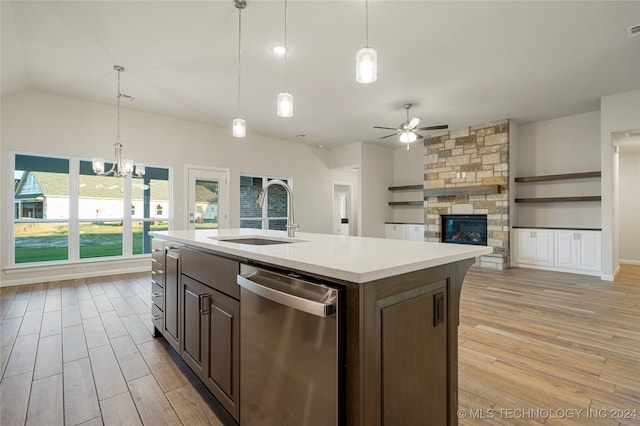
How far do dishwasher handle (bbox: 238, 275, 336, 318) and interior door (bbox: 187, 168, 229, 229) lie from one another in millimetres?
5236

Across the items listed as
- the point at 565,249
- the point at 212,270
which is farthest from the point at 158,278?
the point at 565,249

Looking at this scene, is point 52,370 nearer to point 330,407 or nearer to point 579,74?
point 330,407

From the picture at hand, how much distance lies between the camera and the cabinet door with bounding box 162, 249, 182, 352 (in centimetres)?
208

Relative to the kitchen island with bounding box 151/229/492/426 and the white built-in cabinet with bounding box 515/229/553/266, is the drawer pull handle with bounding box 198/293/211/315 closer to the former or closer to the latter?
the kitchen island with bounding box 151/229/492/426

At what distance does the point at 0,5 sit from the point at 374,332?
4050mm

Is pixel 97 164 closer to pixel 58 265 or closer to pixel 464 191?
pixel 58 265

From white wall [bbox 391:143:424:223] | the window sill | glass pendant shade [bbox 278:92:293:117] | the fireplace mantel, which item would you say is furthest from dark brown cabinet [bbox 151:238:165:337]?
white wall [bbox 391:143:424:223]

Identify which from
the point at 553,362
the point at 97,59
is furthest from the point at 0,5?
the point at 553,362

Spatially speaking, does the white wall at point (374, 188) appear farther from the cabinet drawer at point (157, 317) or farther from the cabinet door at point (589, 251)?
the cabinet drawer at point (157, 317)

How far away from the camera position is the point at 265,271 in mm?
1205

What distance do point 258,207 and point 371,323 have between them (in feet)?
19.7

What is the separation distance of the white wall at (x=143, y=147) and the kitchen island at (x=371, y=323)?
4.43 meters

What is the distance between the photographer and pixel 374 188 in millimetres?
7902

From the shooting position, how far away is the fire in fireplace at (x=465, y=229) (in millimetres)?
6188
